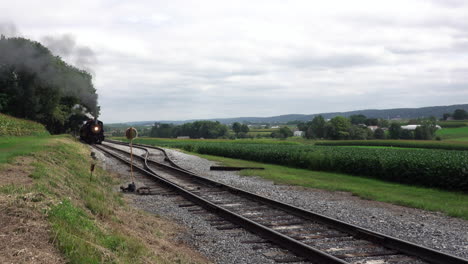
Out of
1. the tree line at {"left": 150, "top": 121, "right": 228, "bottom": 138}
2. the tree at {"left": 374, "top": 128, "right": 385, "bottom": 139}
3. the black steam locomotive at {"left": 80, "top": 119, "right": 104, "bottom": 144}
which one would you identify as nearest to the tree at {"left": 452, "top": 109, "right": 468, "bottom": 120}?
the tree at {"left": 374, "top": 128, "right": 385, "bottom": 139}

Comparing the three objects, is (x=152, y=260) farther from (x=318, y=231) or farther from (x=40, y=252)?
(x=318, y=231)

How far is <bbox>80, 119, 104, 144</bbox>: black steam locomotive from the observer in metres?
48.9

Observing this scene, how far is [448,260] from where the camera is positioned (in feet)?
21.4

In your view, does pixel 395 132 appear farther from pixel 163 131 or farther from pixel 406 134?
pixel 163 131

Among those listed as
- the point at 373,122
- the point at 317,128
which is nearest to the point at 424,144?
the point at 317,128

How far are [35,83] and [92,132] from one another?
327 inches

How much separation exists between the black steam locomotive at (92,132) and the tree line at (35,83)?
4.24ft

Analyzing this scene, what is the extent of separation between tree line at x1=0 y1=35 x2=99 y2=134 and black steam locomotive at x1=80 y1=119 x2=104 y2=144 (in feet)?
4.24

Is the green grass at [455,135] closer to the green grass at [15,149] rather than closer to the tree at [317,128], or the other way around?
the tree at [317,128]

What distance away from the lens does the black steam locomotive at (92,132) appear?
4891cm

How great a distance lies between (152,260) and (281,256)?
2228 millimetres

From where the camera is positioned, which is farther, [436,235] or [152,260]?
[436,235]

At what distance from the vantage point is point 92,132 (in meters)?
49.3

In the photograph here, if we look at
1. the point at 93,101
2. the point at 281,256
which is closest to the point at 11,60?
the point at 93,101
